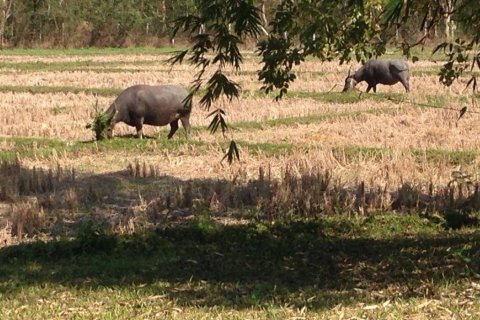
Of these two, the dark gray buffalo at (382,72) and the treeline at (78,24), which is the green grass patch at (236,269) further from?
the treeline at (78,24)

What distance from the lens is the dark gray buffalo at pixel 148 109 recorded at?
16062 millimetres

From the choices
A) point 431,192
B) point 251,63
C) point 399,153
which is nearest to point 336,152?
point 399,153

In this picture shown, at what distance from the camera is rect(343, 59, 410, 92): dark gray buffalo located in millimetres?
24984

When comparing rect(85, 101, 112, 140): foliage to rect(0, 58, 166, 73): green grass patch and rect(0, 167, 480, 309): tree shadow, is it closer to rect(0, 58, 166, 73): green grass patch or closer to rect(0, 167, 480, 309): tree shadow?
rect(0, 167, 480, 309): tree shadow

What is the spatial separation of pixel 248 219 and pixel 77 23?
50.7 meters

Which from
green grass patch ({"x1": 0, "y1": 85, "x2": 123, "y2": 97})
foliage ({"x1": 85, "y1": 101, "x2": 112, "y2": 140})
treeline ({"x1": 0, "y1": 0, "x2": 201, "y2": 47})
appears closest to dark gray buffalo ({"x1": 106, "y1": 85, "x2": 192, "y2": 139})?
foliage ({"x1": 85, "y1": 101, "x2": 112, "y2": 140})

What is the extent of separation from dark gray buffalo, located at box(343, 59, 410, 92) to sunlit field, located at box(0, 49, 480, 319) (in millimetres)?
7083

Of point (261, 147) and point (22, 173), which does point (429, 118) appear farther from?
point (22, 173)

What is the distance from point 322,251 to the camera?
25.6 ft

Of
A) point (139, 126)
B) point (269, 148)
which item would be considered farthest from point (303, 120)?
point (269, 148)

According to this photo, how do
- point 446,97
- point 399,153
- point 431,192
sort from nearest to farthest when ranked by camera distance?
point 431,192, point 399,153, point 446,97

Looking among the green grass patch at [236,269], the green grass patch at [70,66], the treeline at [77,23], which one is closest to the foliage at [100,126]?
the green grass patch at [236,269]

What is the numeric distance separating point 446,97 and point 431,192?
10.9 metres

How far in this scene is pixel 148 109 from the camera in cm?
1614
